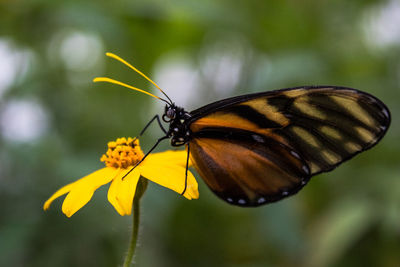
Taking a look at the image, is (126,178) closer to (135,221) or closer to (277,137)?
(135,221)

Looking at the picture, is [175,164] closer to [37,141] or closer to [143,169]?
[143,169]

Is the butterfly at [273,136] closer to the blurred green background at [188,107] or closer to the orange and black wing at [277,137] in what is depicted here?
the orange and black wing at [277,137]

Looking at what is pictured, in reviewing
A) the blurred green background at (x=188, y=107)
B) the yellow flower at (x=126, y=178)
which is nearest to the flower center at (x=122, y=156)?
the yellow flower at (x=126, y=178)

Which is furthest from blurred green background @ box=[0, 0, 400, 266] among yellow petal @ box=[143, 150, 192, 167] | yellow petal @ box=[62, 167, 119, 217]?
yellow petal @ box=[62, 167, 119, 217]

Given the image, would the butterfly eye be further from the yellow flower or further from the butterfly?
the yellow flower

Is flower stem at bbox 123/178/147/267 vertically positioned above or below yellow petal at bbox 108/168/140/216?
below
